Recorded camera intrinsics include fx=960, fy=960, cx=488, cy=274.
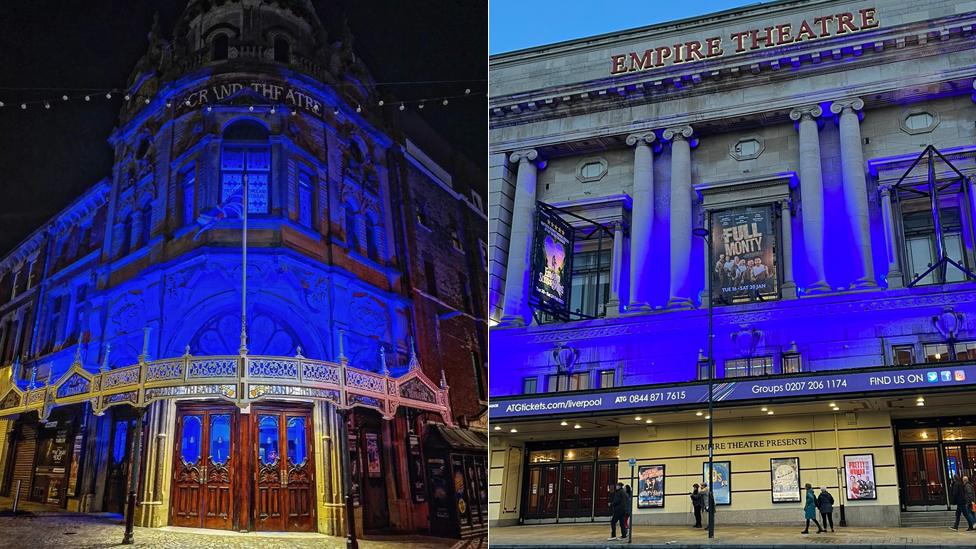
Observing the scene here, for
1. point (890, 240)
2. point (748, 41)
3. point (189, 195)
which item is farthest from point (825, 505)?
point (748, 41)

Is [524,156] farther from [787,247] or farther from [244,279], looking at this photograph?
[244,279]

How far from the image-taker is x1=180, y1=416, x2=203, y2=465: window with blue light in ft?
38.4

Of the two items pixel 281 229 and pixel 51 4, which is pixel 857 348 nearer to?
pixel 281 229

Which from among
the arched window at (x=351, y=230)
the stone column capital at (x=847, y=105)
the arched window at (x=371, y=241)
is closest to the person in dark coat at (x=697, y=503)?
the arched window at (x=371, y=241)

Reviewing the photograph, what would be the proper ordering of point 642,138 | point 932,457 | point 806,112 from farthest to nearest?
point 642,138
point 806,112
point 932,457

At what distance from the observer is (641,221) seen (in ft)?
88.2

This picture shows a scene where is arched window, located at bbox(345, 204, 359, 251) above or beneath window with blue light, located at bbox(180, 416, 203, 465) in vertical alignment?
above

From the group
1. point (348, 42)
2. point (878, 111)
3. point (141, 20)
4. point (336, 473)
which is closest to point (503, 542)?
point (336, 473)

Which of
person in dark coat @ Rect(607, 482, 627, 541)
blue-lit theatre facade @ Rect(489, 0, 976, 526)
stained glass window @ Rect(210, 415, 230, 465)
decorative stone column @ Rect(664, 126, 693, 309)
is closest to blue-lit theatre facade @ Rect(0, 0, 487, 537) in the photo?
stained glass window @ Rect(210, 415, 230, 465)

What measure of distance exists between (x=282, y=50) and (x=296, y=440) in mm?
5723

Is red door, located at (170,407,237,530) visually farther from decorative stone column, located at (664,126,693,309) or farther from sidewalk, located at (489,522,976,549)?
decorative stone column, located at (664,126,693,309)

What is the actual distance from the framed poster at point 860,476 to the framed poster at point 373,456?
511 inches

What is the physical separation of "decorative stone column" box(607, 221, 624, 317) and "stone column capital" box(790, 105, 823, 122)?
5506 millimetres

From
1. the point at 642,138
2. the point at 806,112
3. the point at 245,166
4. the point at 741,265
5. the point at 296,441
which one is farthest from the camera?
the point at 642,138
